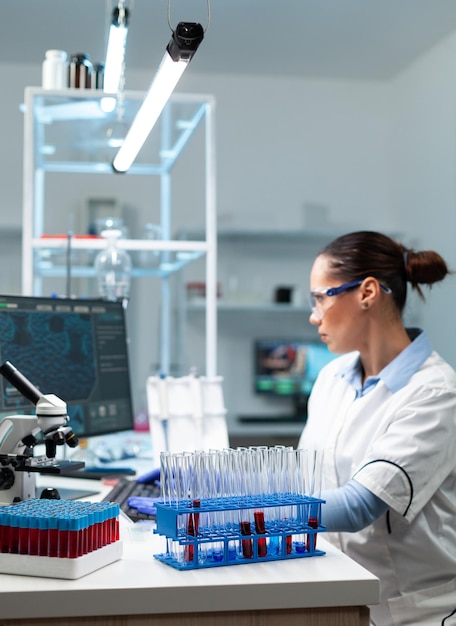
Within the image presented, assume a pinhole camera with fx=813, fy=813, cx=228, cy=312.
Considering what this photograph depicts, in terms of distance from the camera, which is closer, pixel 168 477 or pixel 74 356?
pixel 168 477

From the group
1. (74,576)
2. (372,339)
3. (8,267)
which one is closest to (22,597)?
(74,576)

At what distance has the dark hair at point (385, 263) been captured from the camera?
7.18 ft

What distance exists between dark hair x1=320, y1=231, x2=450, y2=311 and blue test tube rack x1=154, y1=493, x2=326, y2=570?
3.01 ft

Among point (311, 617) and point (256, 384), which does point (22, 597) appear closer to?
point (311, 617)

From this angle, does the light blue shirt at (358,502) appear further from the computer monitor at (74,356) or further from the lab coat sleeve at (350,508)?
the computer monitor at (74,356)

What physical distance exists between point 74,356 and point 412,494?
96cm

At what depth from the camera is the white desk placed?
118cm

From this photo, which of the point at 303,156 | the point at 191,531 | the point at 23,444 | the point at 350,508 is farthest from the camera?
the point at 303,156

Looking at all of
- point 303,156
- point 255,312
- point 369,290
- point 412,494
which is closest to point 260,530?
point 412,494

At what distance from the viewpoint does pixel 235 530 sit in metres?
1.34

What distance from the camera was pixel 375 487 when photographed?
5.77 ft

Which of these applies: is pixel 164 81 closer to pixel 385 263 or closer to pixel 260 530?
pixel 385 263

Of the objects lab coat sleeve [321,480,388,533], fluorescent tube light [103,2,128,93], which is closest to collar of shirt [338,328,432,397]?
lab coat sleeve [321,480,388,533]

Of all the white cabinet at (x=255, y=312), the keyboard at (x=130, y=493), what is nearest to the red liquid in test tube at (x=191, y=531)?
the keyboard at (x=130, y=493)
